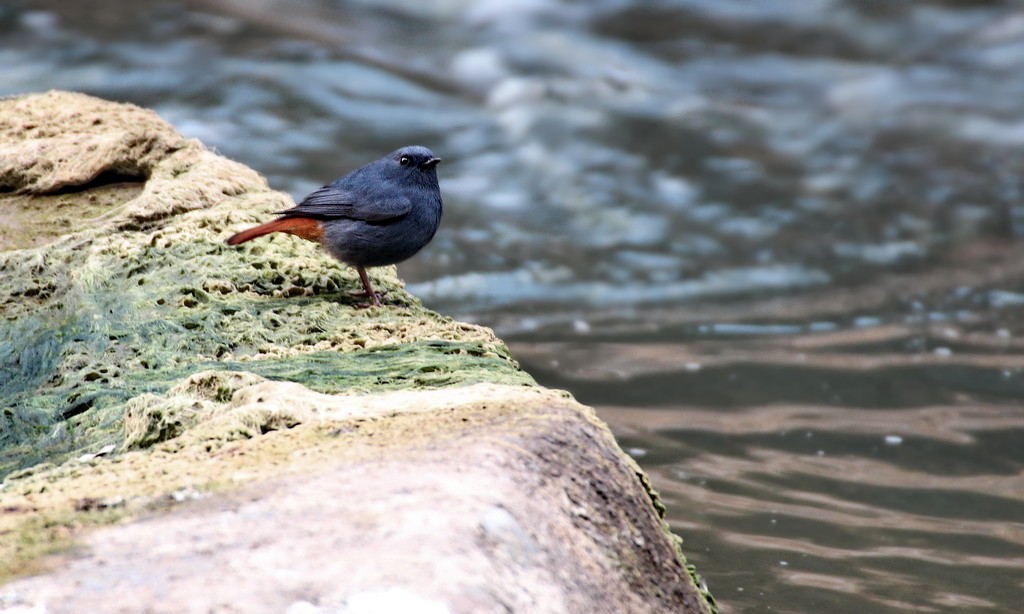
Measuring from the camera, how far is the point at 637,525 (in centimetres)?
245

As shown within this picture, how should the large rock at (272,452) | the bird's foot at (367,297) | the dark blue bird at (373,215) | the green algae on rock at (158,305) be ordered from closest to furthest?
the large rock at (272,452) → the green algae on rock at (158,305) → the bird's foot at (367,297) → the dark blue bird at (373,215)

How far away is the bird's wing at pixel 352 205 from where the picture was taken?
3.96 meters

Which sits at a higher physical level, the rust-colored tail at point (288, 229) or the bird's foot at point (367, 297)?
the rust-colored tail at point (288, 229)

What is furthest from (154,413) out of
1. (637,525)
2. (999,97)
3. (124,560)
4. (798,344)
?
(999,97)

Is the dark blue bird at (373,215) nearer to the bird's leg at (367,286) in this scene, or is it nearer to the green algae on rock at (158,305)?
the bird's leg at (367,286)

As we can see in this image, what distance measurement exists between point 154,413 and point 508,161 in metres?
8.13

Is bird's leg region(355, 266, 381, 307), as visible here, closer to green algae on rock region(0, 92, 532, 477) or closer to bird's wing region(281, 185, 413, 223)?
green algae on rock region(0, 92, 532, 477)

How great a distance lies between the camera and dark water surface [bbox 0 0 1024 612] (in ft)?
17.1

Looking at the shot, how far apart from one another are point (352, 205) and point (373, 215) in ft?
0.33

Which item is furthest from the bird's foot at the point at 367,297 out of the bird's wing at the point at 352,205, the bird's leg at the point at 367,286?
the bird's wing at the point at 352,205

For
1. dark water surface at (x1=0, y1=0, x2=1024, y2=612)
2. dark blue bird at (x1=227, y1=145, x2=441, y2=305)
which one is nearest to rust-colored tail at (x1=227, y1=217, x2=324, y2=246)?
dark blue bird at (x1=227, y1=145, x2=441, y2=305)

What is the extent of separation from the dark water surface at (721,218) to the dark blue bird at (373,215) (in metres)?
1.56

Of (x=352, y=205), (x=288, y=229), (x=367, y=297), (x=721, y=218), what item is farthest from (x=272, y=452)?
(x=721, y=218)

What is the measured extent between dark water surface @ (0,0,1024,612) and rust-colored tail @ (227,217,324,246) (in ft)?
5.83
